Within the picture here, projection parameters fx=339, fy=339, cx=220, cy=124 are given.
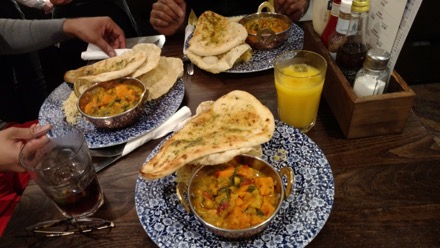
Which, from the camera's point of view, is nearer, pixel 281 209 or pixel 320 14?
pixel 281 209

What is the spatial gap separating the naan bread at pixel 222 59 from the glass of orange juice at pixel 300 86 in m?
0.38

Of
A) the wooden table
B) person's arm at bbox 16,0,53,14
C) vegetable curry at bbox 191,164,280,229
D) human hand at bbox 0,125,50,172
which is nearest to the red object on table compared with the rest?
human hand at bbox 0,125,50,172

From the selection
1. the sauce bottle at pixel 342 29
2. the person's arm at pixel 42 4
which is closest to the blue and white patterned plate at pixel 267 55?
the sauce bottle at pixel 342 29

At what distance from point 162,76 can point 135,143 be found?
18.9 inches

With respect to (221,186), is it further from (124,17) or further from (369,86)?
(124,17)

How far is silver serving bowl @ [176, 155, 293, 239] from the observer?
3.28 feet

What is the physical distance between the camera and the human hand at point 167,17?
229 cm

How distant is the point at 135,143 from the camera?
1.46 m

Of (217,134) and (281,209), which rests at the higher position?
(217,134)

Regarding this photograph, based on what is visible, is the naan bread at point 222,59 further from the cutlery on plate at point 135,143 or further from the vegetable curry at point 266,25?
the cutlery on plate at point 135,143

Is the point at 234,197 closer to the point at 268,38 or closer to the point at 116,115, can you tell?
the point at 116,115

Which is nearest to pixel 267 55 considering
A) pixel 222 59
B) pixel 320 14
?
pixel 222 59

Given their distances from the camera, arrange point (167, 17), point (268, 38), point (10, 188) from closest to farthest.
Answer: point (10, 188), point (268, 38), point (167, 17)

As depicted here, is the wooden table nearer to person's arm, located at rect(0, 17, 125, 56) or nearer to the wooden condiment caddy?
the wooden condiment caddy
